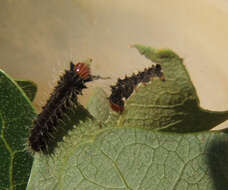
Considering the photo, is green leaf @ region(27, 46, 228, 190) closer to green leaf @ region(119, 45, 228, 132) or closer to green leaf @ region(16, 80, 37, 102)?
green leaf @ region(119, 45, 228, 132)

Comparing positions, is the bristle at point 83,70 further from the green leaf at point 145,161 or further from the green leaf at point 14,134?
the green leaf at point 145,161

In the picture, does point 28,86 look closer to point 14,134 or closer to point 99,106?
point 14,134

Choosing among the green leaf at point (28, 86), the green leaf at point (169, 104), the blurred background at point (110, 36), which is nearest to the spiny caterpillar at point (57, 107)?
the green leaf at point (28, 86)

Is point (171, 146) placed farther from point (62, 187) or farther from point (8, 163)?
point (8, 163)

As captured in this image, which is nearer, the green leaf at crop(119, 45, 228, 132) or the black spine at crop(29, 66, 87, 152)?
the green leaf at crop(119, 45, 228, 132)

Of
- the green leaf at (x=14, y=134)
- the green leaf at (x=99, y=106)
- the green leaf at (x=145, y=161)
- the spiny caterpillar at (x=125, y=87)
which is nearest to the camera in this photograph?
the green leaf at (x=145, y=161)

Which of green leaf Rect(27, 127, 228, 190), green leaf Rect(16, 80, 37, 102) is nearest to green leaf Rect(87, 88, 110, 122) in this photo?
green leaf Rect(16, 80, 37, 102)
